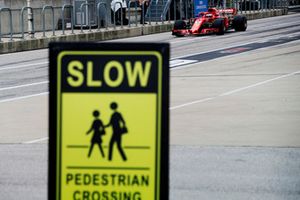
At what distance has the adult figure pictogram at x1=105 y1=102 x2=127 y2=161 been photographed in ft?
13.0

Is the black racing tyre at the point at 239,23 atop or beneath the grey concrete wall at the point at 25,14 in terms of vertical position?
beneath

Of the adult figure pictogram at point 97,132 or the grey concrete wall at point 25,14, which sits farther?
the grey concrete wall at point 25,14

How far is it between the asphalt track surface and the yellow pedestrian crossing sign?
169 inches

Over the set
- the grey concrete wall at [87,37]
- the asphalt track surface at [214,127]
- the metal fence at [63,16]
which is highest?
the metal fence at [63,16]

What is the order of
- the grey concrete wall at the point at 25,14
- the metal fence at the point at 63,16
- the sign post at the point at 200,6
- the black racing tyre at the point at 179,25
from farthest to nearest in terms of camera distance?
the sign post at the point at 200,6 → the black racing tyre at the point at 179,25 → the grey concrete wall at the point at 25,14 → the metal fence at the point at 63,16

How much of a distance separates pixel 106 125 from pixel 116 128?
0.05 m

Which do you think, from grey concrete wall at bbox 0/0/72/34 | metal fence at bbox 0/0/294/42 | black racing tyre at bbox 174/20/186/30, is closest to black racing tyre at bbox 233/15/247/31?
black racing tyre at bbox 174/20/186/30

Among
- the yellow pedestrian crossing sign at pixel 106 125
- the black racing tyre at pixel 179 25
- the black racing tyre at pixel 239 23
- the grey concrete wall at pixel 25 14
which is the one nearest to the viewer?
the yellow pedestrian crossing sign at pixel 106 125

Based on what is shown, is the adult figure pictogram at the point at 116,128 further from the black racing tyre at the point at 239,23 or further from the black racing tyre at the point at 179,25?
the black racing tyre at the point at 239,23

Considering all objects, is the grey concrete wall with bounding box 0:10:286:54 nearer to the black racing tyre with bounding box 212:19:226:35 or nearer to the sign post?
the sign post

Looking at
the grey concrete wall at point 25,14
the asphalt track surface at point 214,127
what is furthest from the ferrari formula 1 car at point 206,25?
the asphalt track surface at point 214,127

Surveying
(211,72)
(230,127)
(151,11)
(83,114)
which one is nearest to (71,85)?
(83,114)

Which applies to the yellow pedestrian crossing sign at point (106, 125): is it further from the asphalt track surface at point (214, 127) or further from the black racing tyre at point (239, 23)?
the black racing tyre at point (239, 23)

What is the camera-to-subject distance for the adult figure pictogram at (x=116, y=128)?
3977 millimetres
